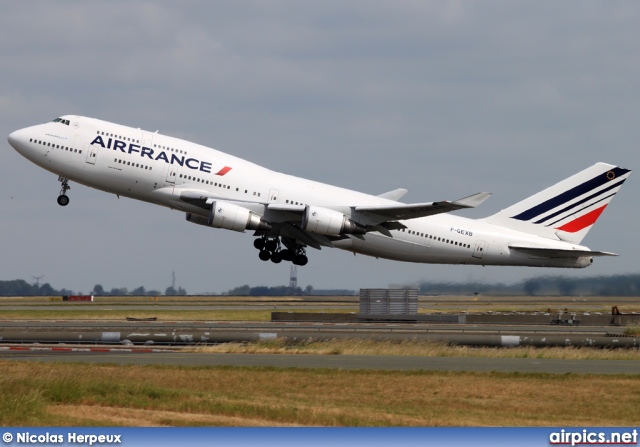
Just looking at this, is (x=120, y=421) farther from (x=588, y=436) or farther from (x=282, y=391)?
(x=588, y=436)

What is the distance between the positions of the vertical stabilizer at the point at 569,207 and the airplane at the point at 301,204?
0.06m

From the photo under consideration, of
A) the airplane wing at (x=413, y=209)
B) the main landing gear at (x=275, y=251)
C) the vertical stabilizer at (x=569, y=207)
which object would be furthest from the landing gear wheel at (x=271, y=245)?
the vertical stabilizer at (x=569, y=207)

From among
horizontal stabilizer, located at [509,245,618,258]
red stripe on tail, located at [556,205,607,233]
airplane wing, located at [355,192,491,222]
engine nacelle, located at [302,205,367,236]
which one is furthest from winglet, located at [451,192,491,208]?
red stripe on tail, located at [556,205,607,233]

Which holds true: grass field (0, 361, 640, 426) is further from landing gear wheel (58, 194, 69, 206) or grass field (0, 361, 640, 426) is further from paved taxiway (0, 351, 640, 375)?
landing gear wheel (58, 194, 69, 206)

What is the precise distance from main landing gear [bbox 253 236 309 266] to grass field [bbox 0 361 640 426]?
968 inches

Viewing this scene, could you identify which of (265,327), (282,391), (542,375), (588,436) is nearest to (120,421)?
(282,391)

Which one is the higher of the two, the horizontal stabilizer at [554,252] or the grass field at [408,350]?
the horizontal stabilizer at [554,252]

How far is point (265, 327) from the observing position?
38.9 m

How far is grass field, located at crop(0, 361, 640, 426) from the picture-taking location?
53.9 ft

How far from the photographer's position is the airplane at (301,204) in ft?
142

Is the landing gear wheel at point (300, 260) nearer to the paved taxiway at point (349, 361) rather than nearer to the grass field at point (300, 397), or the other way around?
the paved taxiway at point (349, 361)

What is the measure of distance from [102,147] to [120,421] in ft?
94.3

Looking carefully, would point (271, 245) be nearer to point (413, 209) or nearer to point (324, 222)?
point (324, 222)

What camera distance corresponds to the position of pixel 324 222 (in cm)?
4481
